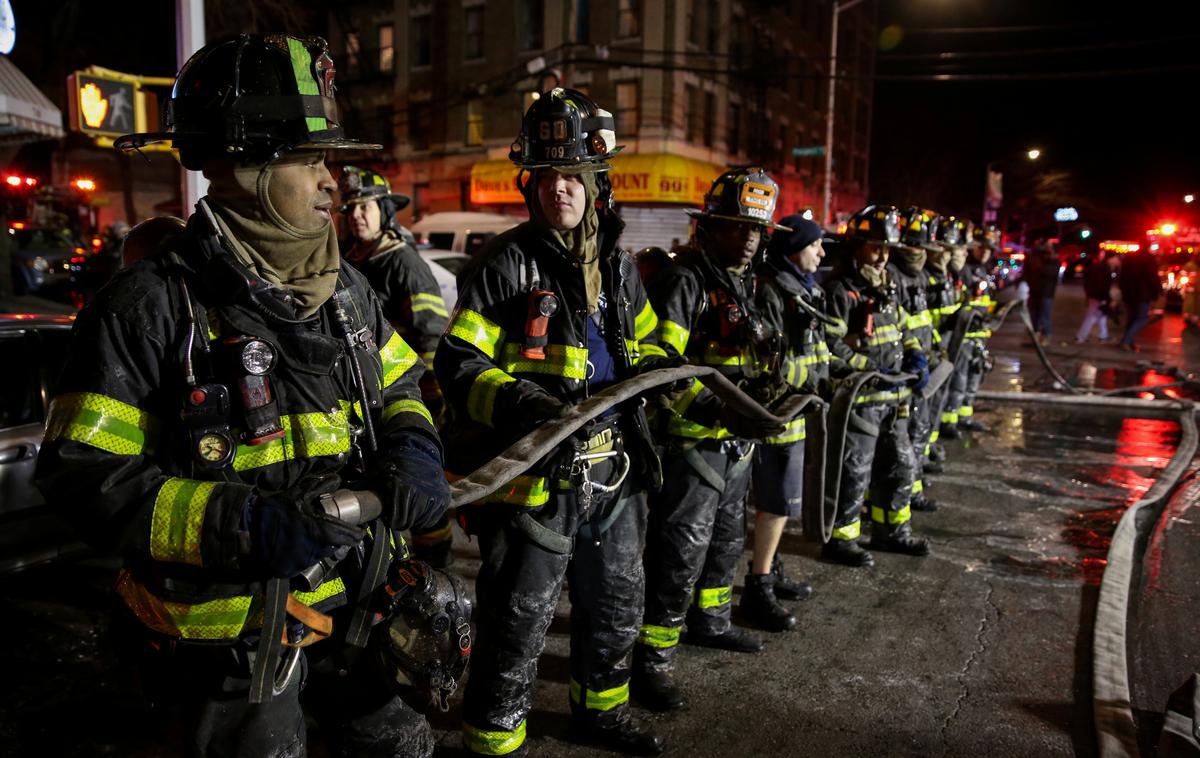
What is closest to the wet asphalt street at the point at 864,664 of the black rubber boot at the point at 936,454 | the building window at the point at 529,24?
the black rubber boot at the point at 936,454

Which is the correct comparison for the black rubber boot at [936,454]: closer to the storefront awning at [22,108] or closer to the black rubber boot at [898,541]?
the black rubber boot at [898,541]

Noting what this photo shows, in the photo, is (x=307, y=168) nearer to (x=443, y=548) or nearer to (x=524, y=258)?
(x=524, y=258)

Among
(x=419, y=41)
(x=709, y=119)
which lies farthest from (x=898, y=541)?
(x=419, y=41)

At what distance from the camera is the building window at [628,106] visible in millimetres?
27578

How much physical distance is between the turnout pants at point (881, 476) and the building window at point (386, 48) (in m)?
30.8

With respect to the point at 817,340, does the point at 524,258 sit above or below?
above

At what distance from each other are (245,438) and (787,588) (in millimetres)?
3798

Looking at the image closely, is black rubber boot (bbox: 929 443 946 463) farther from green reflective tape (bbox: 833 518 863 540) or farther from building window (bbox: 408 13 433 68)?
building window (bbox: 408 13 433 68)

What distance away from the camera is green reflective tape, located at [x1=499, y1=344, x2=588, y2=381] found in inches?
117

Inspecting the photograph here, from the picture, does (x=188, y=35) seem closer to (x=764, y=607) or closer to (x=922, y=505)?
(x=764, y=607)

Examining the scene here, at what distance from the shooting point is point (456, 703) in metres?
3.62

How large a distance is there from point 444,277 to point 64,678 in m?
8.08

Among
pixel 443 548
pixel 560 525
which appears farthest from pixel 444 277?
pixel 560 525

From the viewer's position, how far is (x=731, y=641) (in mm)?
4195
